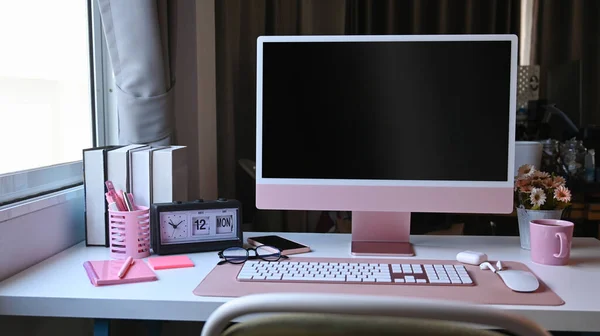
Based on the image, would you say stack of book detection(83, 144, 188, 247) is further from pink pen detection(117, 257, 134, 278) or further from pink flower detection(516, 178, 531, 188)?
pink flower detection(516, 178, 531, 188)

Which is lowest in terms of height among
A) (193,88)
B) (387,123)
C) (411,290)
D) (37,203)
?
(411,290)

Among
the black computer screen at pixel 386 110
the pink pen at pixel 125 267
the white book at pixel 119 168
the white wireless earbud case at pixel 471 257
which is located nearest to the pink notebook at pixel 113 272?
the pink pen at pixel 125 267

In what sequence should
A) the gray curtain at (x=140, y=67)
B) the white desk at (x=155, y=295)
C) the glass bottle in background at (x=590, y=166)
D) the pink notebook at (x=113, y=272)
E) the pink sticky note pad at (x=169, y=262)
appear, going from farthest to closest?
the glass bottle in background at (x=590, y=166)
the gray curtain at (x=140, y=67)
the pink sticky note pad at (x=169, y=262)
the pink notebook at (x=113, y=272)
the white desk at (x=155, y=295)

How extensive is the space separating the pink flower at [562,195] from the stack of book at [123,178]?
917 mm

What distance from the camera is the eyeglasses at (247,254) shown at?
51.1 inches

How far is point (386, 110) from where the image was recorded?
1347 millimetres

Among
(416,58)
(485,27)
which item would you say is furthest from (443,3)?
(416,58)

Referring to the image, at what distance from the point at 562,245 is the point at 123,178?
101 cm

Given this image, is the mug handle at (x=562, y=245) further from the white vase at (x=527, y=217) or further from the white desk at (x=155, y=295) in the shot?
the white vase at (x=527, y=217)

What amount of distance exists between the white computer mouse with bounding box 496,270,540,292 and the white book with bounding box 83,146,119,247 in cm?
91

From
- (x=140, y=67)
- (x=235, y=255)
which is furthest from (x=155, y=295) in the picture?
(x=140, y=67)

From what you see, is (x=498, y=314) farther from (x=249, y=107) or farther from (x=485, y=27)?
(x=485, y=27)

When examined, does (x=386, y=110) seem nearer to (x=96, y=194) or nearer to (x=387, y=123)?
(x=387, y=123)

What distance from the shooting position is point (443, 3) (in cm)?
359
